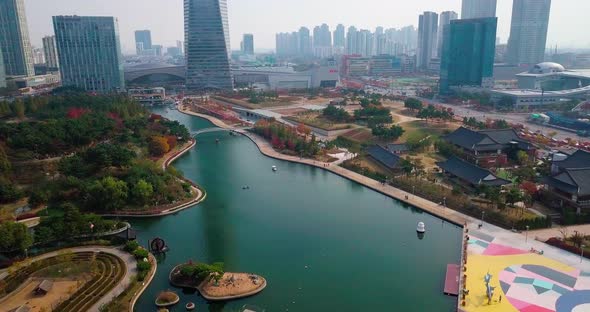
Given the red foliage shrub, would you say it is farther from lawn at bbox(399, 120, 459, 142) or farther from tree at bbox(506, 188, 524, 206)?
lawn at bbox(399, 120, 459, 142)

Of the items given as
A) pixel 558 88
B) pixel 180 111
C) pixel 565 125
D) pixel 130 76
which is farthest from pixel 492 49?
pixel 130 76

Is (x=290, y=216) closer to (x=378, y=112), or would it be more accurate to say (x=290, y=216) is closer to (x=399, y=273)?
(x=399, y=273)

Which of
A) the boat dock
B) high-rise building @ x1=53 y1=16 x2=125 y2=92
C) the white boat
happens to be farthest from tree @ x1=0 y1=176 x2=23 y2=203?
high-rise building @ x1=53 y1=16 x2=125 y2=92

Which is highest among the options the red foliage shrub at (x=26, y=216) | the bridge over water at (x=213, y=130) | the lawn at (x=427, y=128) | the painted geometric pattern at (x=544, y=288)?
the lawn at (x=427, y=128)

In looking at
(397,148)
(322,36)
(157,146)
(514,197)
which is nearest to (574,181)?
(514,197)

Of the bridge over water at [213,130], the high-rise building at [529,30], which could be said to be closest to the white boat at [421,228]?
the bridge over water at [213,130]

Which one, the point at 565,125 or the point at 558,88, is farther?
the point at 558,88

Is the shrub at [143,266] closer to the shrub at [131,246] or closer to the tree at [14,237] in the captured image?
the shrub at [131,246]
